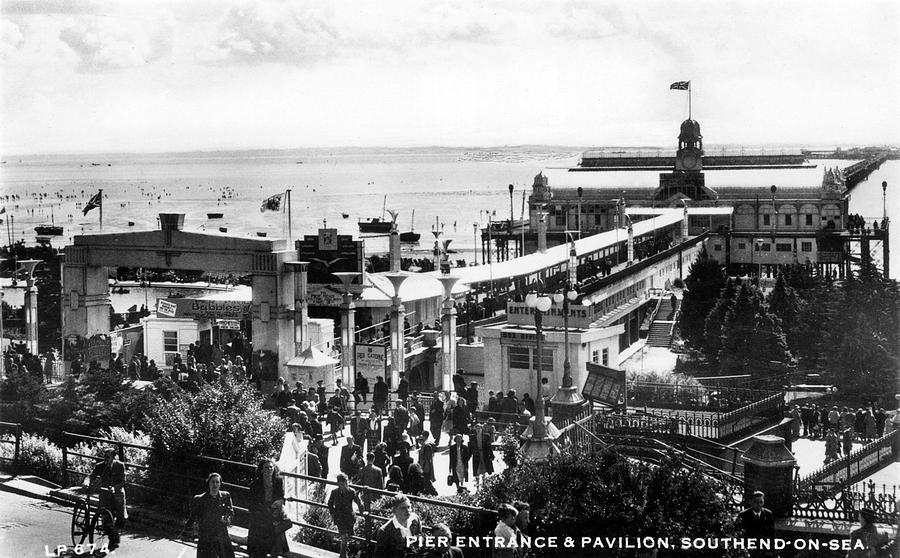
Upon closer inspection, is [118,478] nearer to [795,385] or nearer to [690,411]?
[690,411]

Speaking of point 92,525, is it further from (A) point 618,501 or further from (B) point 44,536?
(A) point 618,501

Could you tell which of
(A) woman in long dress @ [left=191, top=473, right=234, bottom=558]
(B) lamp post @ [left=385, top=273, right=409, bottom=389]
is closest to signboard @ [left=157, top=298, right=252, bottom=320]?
(B) lamp post @ [left=385, top=273, right=409, bottom=389]

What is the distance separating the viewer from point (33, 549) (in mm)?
14086

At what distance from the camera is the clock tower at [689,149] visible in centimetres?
10669

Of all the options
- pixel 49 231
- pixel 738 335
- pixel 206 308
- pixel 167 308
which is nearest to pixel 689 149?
pixel 49 231

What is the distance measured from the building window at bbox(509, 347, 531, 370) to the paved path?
15.4m

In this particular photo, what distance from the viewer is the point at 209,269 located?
2884 centimetres

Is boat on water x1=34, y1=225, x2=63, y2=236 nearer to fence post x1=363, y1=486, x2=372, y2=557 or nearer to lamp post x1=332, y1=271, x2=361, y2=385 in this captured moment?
lamp post x1=332, y1=271, x2=361, y2=385

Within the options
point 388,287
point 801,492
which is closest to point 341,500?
point 801,492

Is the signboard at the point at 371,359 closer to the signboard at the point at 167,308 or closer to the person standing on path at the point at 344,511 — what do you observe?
the signboard at the point at 167,308

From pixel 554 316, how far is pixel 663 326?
17.0 metres

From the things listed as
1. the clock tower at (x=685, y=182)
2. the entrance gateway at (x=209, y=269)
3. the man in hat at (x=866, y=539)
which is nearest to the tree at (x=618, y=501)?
the man in hat at (x=866, y=539)

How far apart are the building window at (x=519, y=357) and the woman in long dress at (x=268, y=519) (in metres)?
16.3

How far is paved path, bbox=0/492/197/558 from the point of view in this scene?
45.8 feet
